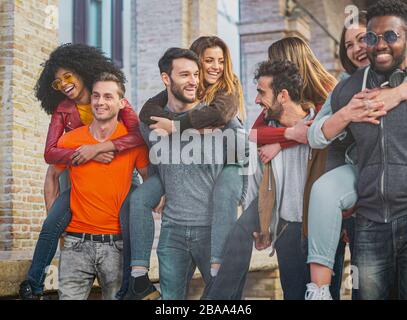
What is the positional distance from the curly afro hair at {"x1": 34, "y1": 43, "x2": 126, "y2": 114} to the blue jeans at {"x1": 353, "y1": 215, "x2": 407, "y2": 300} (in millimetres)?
1719

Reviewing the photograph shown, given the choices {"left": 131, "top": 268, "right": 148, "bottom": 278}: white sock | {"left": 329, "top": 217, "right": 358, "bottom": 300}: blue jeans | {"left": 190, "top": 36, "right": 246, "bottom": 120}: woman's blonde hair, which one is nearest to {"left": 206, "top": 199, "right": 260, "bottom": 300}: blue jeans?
{"left": 131, "top": 268, "right": 148, "bottom": 278}: white sock

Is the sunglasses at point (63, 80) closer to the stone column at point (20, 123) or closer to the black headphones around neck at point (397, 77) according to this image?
the stone column at point (20, 123)

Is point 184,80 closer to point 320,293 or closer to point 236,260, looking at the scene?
point 236,260

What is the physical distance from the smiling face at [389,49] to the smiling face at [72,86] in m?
1.72

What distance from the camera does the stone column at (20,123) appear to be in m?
5.48

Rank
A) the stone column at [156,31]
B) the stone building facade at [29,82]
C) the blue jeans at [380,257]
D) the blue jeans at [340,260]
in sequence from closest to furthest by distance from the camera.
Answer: the blue jeans at [380,257], the blue jeans at [340,260], the stone column at [156,31], the stone building facade at [29,82]

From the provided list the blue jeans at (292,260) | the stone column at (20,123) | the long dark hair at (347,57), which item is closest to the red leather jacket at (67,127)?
the stone column at (20,123)

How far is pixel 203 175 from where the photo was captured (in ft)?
14.6

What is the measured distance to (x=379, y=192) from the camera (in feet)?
13.2

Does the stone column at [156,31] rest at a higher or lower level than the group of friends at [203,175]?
higher

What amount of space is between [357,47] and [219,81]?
0.82 m
